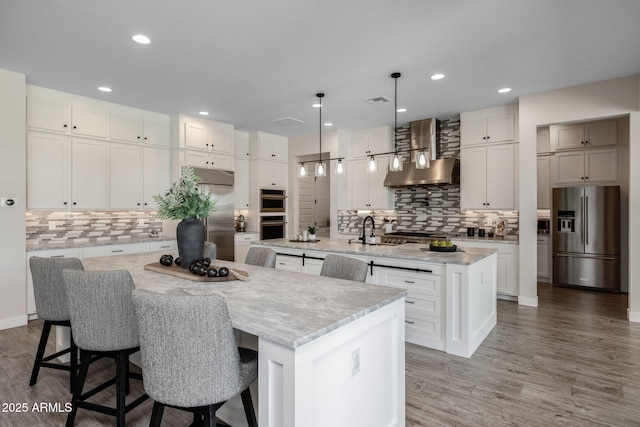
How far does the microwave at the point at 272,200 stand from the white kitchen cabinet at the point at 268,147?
2.15 feet

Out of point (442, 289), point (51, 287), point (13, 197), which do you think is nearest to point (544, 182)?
point (442, 289)

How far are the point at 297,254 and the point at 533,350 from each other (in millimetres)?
2530

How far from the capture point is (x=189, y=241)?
8.55ft

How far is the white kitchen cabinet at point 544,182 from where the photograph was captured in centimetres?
610

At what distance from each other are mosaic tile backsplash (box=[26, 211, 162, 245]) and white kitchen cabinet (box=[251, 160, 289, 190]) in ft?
6.53

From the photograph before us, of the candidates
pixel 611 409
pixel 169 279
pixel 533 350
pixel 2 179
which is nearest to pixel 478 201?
pixel 533 350

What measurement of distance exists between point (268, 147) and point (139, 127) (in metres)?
2.37

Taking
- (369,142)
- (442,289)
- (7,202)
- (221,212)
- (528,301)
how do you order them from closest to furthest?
(442,289), (7,202), (528,301), (221,212), (369,142)

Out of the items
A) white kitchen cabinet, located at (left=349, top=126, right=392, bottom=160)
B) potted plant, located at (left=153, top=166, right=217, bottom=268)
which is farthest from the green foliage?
white kitchen cabinet, located at (left=349, top=126, right=392, bottom=160)

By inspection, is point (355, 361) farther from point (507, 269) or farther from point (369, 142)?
point (369, 142)

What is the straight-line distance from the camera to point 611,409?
2279mm

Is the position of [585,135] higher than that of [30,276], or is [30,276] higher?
[585,135]

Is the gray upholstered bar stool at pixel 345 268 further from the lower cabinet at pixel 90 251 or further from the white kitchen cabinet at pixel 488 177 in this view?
the white kitchen cabinet at pixel 488 177

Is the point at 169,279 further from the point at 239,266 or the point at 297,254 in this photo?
the point at 297,254
